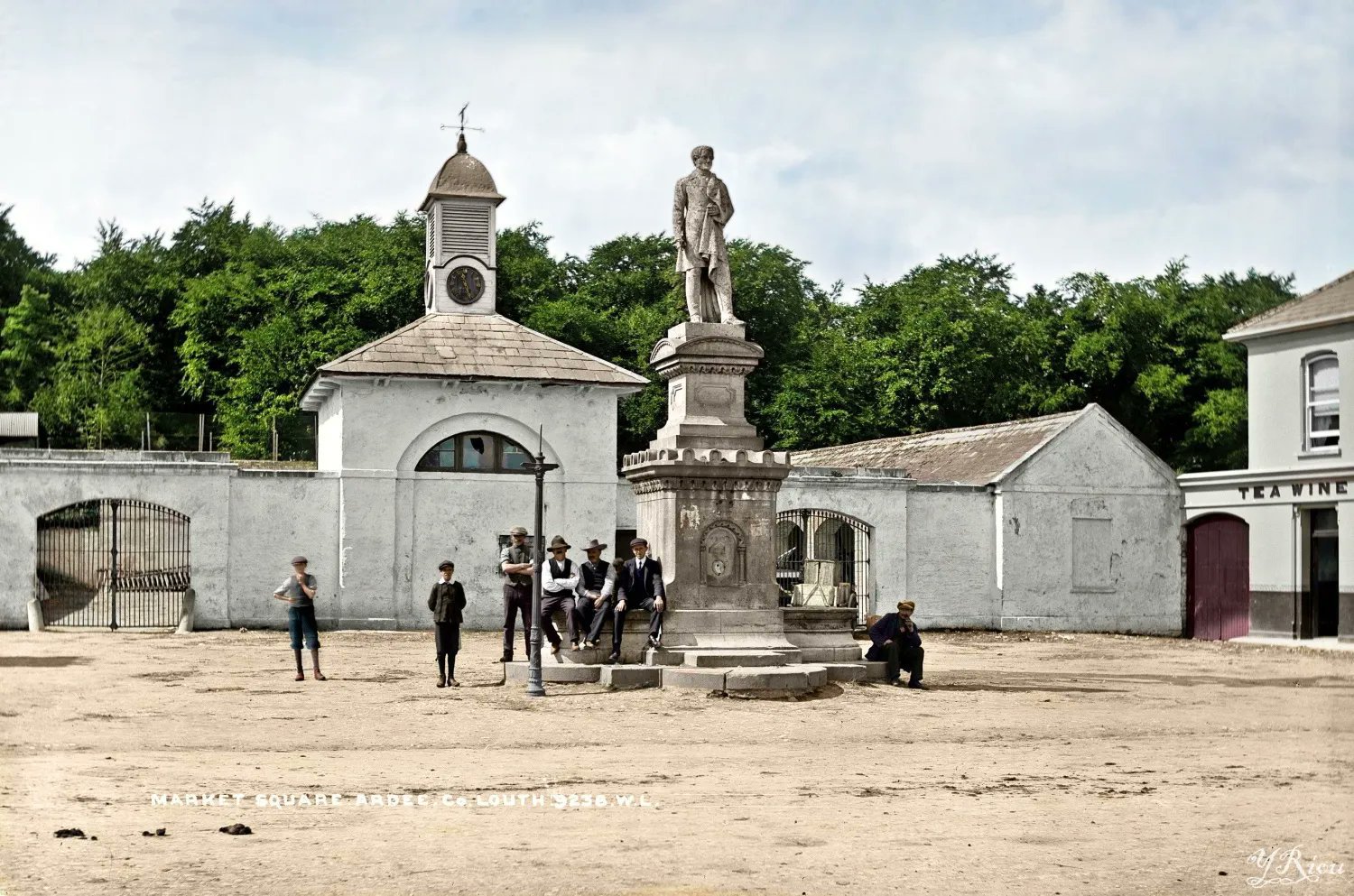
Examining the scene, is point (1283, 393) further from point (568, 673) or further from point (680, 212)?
point (568, 673)

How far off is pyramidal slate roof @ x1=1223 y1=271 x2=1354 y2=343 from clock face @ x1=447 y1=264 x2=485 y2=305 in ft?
51.6

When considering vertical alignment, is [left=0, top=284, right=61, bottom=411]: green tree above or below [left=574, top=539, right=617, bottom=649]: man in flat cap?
above

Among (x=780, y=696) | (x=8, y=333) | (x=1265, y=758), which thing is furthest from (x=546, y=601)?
(x=8, y=333)

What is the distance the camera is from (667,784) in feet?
38.0

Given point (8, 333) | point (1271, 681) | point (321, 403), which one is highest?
point (8, 333)

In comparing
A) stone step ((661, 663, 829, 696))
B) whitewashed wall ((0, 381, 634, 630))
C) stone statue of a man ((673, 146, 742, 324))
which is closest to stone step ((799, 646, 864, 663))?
stone step ((661, 663, 829, 696))

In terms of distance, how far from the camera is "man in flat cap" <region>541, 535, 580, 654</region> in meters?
18.7

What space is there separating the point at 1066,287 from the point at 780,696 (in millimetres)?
44245

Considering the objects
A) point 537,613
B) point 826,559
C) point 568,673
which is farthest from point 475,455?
point 537,613

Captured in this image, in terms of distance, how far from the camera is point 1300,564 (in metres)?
29.6

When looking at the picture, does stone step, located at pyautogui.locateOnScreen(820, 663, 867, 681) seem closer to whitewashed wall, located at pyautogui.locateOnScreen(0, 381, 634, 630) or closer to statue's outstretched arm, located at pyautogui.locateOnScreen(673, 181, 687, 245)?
statue's outstretched arm, located at pyautogui.locateOnScreen(673, 181, 687, 245)

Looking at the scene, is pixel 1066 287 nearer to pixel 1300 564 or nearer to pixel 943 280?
pixel 943 280

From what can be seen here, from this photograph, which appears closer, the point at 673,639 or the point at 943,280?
the point at 673,639

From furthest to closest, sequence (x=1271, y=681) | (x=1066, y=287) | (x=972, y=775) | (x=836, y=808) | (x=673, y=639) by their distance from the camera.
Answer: (x=1066, y=287) → (x=1271, y=681) → (x=673, y=639) → (x=972, y=775) → (x=836, y=808)
